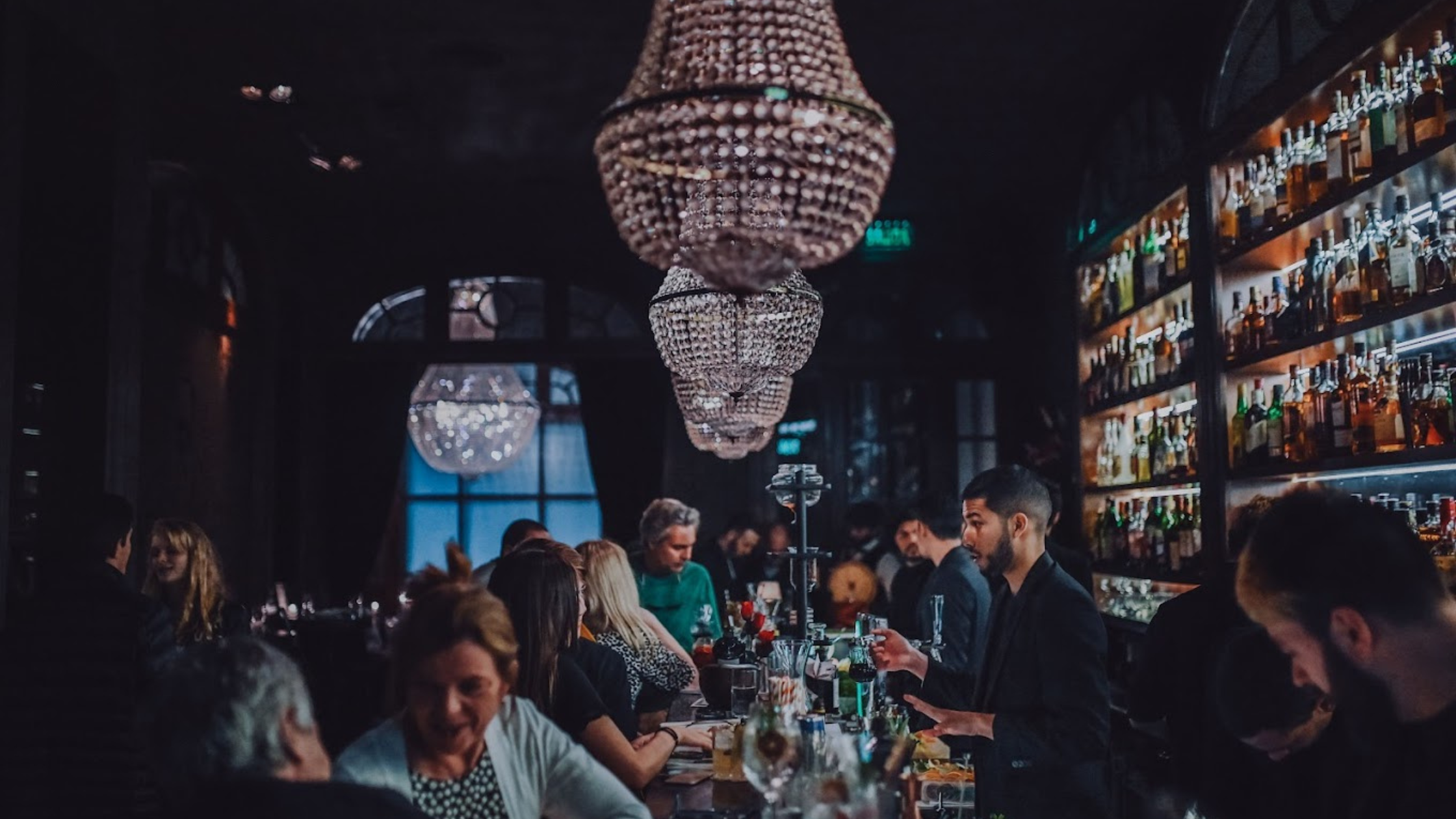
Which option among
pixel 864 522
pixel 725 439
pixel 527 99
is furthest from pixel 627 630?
pixel 864 522

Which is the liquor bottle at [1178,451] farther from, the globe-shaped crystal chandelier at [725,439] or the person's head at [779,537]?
the person's head at [779,537]

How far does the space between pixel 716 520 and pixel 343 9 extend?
21.3 ft

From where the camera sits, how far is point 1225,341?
4867 millimetres

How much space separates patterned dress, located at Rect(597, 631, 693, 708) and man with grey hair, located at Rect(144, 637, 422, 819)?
2444 mm

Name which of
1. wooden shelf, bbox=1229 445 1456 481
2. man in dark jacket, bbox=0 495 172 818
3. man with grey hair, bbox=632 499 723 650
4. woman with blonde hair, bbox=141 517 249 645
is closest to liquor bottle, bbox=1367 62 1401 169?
wooden shelf, bbox=1229 445 1456 481

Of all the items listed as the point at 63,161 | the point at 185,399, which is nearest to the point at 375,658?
the point at 185,399

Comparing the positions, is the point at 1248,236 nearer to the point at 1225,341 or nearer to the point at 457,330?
the point at 1225,341

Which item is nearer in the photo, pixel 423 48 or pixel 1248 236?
pixel 1248 236

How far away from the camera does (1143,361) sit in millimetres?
5906

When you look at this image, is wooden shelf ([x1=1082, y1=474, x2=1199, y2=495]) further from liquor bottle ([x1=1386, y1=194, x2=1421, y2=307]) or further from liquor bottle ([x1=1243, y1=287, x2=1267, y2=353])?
liquor bottle ([x1=1386, y1=194, x2=1421, y2=307])

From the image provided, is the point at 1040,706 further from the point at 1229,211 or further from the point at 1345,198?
the point at 1229,211

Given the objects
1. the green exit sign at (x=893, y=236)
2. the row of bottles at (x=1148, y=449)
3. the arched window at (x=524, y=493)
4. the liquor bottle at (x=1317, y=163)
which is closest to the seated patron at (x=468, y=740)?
the liquor bottle at (x=1317, y=163)

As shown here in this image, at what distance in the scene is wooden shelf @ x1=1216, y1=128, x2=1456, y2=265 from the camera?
10.7 ft

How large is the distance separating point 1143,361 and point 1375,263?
6.97 ft
